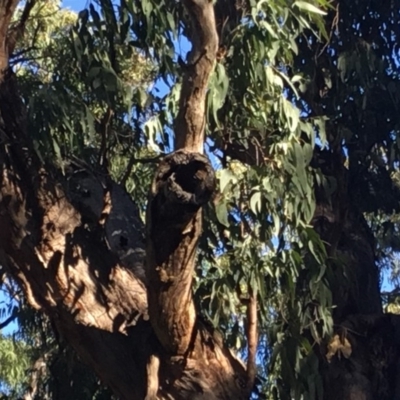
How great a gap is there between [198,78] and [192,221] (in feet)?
1.94

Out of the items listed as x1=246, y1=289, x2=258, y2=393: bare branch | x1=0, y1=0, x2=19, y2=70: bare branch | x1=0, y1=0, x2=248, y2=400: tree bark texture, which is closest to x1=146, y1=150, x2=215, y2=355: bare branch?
x1=0, y1=0, x2=248, y2=400: tree bark texture

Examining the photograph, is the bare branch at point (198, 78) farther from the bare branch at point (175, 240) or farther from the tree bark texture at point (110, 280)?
the bare branch at point (175, 240)

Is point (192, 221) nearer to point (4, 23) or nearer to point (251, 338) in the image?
point (251, 338)

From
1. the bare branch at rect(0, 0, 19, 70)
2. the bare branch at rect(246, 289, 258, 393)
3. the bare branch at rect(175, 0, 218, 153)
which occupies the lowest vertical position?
the bare branch at rect(246, 289, 258, 393)

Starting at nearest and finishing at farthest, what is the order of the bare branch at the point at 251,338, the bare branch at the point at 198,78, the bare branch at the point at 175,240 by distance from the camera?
the bare branch at the point at 175,240 < the bare branch at the point at 198,78 < the bare branch at the point at 251,338

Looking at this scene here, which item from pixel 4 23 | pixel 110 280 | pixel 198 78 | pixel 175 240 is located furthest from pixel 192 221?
pixel 4 23

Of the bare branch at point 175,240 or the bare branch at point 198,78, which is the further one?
the bare branch at point 198,78

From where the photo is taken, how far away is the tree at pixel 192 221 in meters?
3.76

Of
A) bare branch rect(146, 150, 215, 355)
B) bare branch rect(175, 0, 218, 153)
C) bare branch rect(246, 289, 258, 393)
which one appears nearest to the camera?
bare branch rect(146, 150, 215, 355)

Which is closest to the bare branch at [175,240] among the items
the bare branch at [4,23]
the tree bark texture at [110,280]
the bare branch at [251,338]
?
the tree bark texture at [110,280]

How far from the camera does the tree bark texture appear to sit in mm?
3709

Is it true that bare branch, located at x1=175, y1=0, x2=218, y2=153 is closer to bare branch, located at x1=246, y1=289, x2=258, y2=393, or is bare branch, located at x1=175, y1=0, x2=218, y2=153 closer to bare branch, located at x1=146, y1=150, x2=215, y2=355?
bare branch, located at x1=146, y1=150, x2=215, y2=355

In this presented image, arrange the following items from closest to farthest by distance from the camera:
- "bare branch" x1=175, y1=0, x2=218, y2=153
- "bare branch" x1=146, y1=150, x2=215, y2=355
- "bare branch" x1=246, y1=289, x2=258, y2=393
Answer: "bare branch" x1=146, y1=150, x2=215, y2=355
"bare branch" x1=175, y1=0, x2=218, y2=153
"bare branch" x1=246, y1=289, x2=258, y2=393

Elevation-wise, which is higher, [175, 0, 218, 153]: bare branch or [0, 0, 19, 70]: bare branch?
[0, 0, 19, 70]: bare branch
